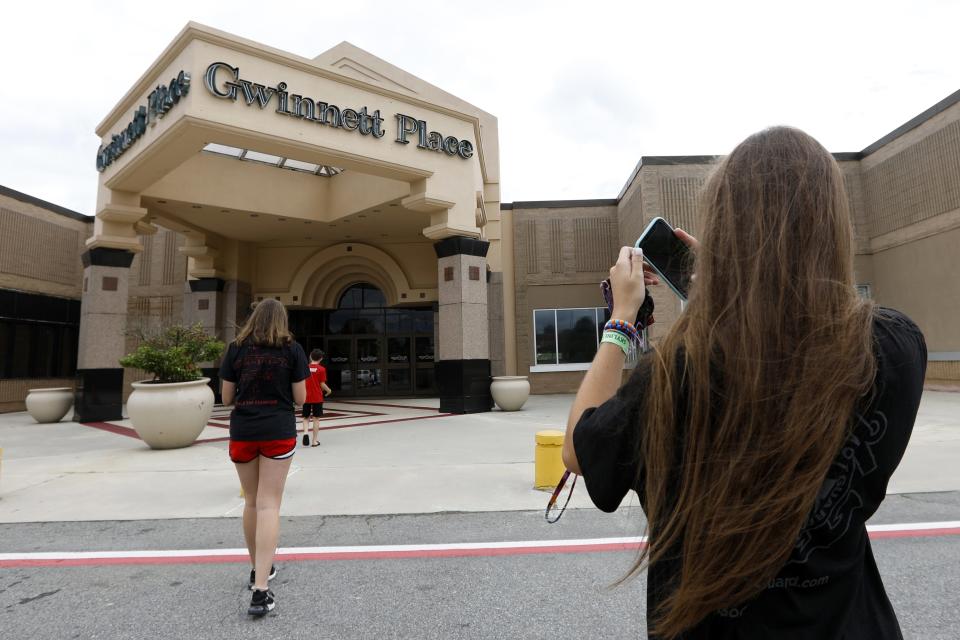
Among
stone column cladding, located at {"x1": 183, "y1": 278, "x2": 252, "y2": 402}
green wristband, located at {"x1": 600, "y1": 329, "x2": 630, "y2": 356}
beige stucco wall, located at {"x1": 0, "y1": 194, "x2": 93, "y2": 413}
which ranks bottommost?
green wristband, located at {"x1": 600, "y1": 329, "x2": 630, "y2": 356}

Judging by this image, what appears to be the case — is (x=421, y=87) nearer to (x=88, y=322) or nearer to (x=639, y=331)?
(x=88, y=322)

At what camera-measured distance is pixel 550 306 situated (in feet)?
64.6

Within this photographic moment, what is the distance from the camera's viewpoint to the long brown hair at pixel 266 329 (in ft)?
11.0

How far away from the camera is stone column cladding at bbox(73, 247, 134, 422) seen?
1269cm

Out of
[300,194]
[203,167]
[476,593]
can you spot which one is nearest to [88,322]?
[203,167]

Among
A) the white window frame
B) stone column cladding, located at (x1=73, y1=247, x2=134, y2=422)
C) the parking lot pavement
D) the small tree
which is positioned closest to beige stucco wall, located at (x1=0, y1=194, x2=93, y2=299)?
stone column cladding, located at (x1=73, y1=247, x2=134, y2=422)

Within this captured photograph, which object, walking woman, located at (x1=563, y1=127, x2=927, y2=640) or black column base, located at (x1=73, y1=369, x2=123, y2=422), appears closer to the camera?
walking woman, located at (x1=563, y1=127, x2=927, y2=640)

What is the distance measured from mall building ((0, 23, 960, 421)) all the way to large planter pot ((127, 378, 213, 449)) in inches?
120

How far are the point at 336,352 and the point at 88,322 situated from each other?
845 centimetres

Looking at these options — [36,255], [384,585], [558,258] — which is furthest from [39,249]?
[384,585]

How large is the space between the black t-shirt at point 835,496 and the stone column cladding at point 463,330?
12.0 m

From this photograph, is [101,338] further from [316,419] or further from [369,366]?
[369,366]

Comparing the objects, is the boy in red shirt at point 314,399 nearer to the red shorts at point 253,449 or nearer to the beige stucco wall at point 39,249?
the red shorts at point 253,449

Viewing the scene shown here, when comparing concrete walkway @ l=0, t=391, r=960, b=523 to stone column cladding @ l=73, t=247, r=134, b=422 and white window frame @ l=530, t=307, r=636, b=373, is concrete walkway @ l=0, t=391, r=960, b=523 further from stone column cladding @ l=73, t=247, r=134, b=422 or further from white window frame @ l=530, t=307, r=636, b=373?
white window frame @ l=530, t=307, r=636, b=373
